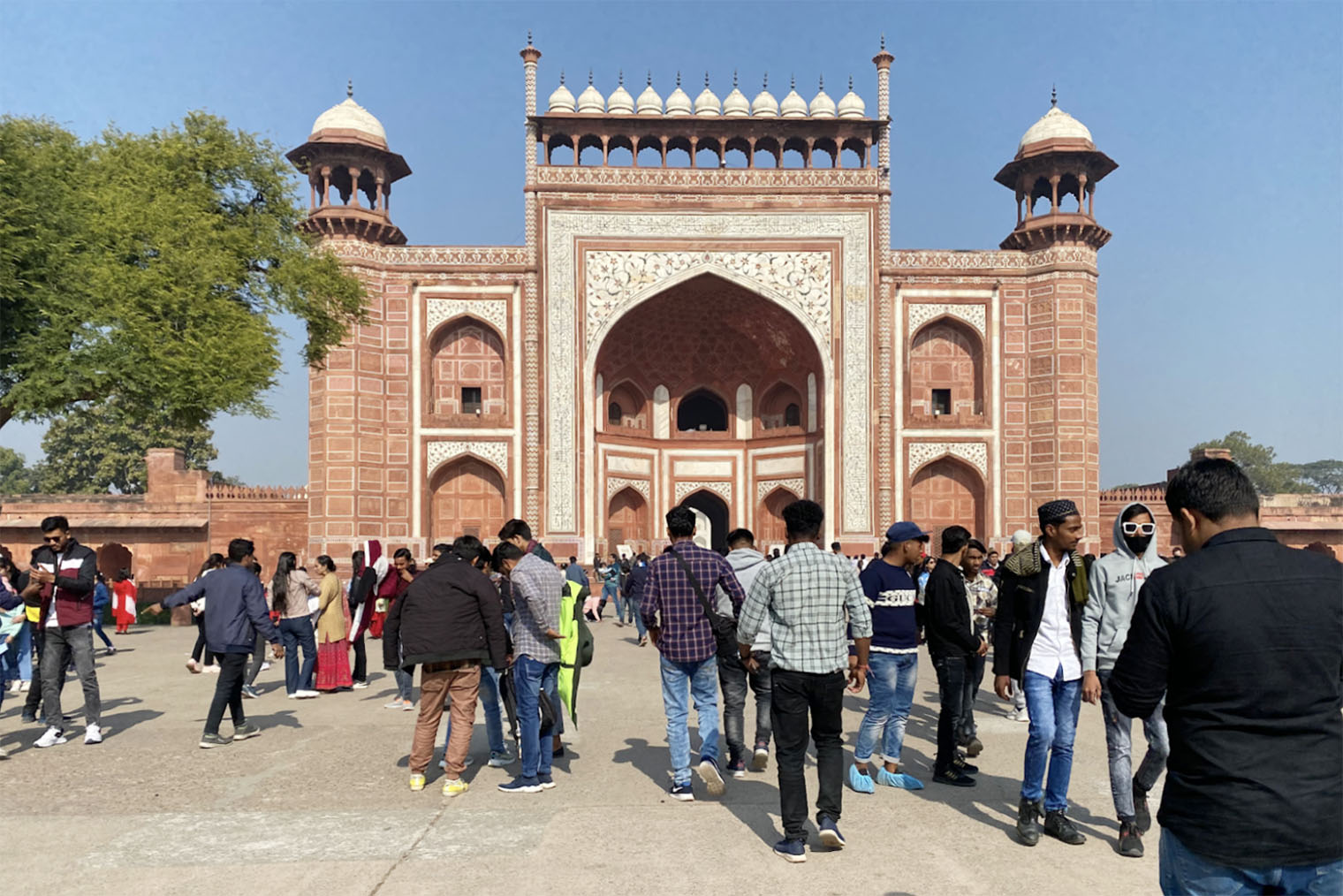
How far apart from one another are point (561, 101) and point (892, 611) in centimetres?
2459

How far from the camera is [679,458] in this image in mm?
30391

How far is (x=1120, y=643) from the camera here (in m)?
4.99

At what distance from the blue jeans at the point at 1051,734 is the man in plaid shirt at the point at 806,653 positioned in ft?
3.08

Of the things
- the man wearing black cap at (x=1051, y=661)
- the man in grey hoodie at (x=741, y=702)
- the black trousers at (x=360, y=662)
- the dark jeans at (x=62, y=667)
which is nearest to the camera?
the man wearing black cap at (x=1051, y=661)

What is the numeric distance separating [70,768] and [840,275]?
23.7m

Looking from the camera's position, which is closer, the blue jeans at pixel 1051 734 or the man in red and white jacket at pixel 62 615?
the blue jeans at pixel 1051 734

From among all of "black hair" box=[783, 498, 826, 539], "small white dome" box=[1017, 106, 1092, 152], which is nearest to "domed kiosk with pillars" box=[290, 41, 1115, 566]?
"small white dome" box=[1017, 106, 1092, 152]

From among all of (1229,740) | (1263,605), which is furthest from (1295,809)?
(1263,605)

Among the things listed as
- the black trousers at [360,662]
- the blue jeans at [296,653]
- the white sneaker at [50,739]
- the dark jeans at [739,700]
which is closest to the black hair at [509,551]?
the dark jeans at [739,700]

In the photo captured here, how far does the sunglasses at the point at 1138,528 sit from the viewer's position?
5.00 m

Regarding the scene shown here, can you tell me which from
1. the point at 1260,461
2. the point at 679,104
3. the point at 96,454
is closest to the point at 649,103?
the point at 679,104

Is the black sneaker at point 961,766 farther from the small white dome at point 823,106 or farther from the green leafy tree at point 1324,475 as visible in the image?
the green leafy tree at point 1324,475

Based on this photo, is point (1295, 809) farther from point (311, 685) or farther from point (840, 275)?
point (840, 275)

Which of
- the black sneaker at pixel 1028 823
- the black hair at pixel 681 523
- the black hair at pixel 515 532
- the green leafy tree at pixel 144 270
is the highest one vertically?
the green leafy tree at pixel 144 270
